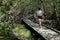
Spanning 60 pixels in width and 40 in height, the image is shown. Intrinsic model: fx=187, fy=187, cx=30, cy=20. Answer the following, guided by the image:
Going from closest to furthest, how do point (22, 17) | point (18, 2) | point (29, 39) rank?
point (29, 39)
point (18, 2)
point (22, 17)

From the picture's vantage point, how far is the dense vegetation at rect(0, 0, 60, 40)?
541 inches

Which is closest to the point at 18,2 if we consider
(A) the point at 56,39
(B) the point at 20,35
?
(B) the point at 20,35

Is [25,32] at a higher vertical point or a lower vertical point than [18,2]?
lower

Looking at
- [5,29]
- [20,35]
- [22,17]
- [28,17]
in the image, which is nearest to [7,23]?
[5,29]

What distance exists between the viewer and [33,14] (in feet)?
60.4

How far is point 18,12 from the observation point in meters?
15.6

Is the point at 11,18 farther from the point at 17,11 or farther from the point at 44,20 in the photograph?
the point at 44,20

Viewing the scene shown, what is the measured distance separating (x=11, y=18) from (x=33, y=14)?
427 cm

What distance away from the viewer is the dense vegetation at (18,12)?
13.7 metres

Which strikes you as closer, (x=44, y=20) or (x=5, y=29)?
(x=5, y=29)

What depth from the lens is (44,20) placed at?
15.8 metres

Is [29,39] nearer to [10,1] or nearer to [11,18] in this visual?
[11,18]

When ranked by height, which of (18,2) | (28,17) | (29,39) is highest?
(18,2)

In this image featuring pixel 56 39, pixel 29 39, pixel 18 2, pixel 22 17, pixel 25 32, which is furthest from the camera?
pixel 22 17
